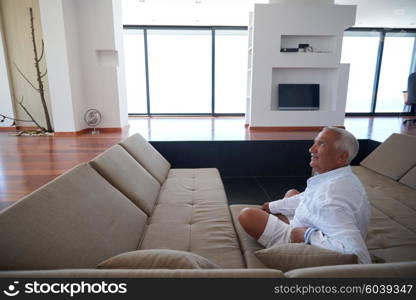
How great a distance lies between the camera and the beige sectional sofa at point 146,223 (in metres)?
0.68

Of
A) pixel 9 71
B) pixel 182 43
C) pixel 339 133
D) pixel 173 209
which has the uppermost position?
pixel 182 43

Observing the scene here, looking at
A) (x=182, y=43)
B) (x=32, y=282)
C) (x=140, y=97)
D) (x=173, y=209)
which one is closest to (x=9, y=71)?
(x=140, y=97)

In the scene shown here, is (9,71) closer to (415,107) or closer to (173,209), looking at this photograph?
(173,209)

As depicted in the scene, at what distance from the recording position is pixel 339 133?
1.26 metres

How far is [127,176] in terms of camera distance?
5.73 ft

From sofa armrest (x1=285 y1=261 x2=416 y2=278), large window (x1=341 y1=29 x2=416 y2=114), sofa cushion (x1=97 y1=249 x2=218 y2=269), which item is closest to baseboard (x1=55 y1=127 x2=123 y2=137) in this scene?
sofa cushion (x1=97 y1=249 x2=218 y2=269)

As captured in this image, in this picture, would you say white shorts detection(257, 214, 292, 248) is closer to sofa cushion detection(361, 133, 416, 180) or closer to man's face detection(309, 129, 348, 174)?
man's face detection(309, 129, 348, 174)

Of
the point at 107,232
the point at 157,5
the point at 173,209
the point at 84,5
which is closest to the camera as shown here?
the point at 107,232

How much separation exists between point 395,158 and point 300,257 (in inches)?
91.8

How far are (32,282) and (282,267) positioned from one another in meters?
0.82

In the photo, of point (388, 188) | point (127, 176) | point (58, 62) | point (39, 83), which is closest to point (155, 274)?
point (127, 176)

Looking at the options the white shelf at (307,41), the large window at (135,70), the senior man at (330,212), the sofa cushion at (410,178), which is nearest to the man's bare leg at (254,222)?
Result: the senior man at (330,212)

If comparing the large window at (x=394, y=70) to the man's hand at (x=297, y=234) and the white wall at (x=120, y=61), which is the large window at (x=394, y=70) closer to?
the white wall at (x=120, y=61)

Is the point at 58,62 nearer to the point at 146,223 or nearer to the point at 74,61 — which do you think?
the point at 74,61
